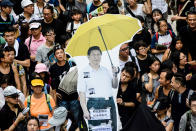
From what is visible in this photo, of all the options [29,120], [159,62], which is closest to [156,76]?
[159,62]

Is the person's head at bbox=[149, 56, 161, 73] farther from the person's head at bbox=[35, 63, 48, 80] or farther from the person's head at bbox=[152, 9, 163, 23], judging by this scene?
the person's head at bbox=[35, 63, 48, 80]

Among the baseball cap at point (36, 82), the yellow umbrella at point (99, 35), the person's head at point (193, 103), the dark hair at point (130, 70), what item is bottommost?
the person's head at point (193, 103)

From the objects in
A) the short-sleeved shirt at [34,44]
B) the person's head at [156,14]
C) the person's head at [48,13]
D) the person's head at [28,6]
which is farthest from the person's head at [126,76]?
the person's head at [28,6]

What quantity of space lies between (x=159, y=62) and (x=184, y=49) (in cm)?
71

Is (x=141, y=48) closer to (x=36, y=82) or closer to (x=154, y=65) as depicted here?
(x=154, y=65)

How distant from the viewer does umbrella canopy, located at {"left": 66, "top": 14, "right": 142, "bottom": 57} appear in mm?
7820

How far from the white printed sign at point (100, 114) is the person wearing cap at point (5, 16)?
4.18m

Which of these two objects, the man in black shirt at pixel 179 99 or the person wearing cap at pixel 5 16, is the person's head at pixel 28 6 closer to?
the person wearing cap at pixel 5 16

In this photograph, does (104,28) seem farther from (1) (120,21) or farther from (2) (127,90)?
(2) (127,90)

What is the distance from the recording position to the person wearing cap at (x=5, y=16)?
434 inches

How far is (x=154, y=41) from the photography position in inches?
414

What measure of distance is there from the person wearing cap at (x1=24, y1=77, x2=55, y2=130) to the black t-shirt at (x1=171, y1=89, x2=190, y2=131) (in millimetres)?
2076

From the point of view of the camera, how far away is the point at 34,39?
34.7 feet

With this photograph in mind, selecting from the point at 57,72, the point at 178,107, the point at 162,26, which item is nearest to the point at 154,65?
the point at 162,26
